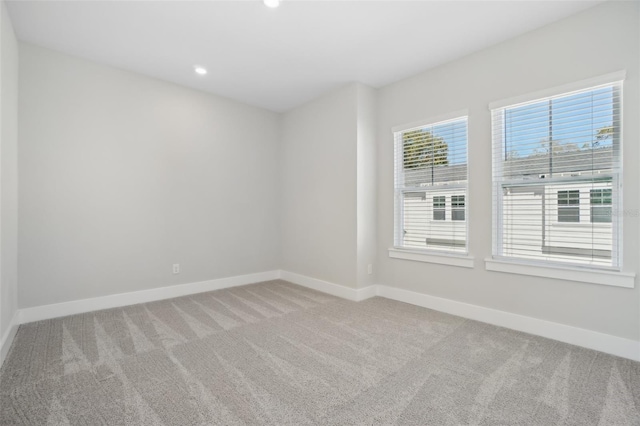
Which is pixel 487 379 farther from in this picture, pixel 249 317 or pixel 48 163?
pixel 48 163

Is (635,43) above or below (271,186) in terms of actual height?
above

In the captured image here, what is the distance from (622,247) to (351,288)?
2630mm

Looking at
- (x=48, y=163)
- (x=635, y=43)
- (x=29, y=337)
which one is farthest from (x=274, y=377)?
(x=635, y=43)

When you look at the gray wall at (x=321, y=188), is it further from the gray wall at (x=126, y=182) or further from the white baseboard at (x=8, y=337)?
the white baseboard at (x=8, y=337)

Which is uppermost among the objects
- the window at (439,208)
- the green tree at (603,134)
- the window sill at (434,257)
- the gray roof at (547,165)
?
the green tree at (603,134)

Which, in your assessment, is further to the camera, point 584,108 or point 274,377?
point 584,108

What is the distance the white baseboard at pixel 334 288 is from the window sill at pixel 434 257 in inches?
23.2

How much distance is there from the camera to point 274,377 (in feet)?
6.91

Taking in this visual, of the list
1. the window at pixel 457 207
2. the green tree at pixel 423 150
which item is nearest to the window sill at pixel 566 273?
the window at pixel 457 207

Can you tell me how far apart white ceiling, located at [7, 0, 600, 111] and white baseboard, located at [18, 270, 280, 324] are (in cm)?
272

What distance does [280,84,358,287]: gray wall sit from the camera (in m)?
4.02

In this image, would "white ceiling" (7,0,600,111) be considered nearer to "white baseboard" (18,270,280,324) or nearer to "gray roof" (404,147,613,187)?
A: "gray roof" (404,147,613,187)

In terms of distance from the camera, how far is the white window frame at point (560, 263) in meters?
2.42

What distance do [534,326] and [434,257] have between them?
3.70ft
